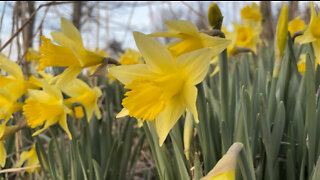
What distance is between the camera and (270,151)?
27.8 inches

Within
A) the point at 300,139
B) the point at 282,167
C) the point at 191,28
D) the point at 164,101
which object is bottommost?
the point at 282,167

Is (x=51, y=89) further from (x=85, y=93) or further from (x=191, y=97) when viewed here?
(x=191, y=97)

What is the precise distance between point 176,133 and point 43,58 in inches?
18.2

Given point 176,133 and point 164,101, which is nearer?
point 164,101

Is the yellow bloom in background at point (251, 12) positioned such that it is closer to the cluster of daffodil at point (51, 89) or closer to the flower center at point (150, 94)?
the cluster of daffodil at point (51, 89)

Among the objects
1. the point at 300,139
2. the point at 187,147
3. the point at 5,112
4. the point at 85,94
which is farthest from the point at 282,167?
the point at 5,112

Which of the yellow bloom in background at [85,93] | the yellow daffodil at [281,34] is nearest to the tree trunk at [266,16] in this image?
the yellow daffodil at [281,34]

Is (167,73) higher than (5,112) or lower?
higher

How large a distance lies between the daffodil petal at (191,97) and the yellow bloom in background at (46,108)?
20.5 inches

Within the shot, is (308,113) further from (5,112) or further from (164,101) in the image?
(5,112)

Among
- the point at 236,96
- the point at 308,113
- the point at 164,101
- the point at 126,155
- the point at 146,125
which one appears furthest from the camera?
the point at 126,155

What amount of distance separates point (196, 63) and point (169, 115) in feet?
0.42

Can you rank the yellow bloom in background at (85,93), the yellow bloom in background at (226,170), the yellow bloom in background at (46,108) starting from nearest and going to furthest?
1. the yellow bloom in background at (226,170)
2. the yellow bloom in background at (46,108)
3. the yellow bloom in background at (85,93)

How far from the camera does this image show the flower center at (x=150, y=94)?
22.8 inches
